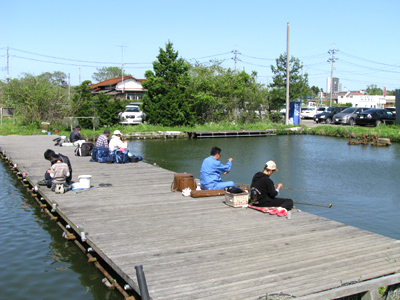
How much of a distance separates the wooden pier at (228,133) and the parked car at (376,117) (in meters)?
7.79

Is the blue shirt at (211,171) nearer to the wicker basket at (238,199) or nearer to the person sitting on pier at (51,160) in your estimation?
the wicker basket at (238,199)

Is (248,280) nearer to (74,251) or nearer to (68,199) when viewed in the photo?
(74,251)

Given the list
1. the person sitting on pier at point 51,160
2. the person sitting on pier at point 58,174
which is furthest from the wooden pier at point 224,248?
the person sitting on pier at point 51,160

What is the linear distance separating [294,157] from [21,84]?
23.6m

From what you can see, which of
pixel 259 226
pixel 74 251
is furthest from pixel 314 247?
pixel 74 251

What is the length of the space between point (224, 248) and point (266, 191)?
228 centimetres

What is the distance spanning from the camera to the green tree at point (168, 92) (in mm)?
34906

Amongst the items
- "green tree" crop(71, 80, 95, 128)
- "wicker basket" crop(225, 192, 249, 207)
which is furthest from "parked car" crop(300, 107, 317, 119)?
"wicker basket" crop(225, 192, 249, 207)

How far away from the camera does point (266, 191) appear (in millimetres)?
8078

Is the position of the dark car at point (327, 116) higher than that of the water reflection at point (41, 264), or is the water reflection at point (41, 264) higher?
the dark car at point (327, 116)

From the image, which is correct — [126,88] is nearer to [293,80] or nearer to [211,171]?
[293,80]

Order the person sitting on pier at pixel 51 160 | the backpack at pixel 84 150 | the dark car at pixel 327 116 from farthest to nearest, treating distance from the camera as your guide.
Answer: the dark car at pixel 327 116 < the backpack at pixel 84 150 < the person sitting on pier at pixel 51 160

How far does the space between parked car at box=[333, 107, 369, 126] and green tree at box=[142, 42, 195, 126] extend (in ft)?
45.4

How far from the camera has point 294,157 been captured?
73.6ft
